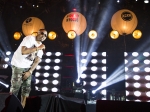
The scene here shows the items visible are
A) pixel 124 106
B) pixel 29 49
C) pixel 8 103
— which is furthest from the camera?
pixel 29 49

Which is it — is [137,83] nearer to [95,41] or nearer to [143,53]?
[143,53]

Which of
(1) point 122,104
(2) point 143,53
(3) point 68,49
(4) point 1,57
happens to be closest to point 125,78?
(2) point 143,53

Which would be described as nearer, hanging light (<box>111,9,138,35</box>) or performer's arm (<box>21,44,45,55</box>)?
performer's arm (<box>21,44,45,55</box>)

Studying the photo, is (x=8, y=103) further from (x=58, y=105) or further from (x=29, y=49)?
(x=29, y=49)

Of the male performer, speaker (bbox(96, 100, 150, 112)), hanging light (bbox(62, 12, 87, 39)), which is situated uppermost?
hanging light (bbox(62, 12, 87, 39))

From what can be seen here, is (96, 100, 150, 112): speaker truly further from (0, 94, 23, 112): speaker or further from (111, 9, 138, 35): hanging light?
(111, 9, 138, 35): hanging light

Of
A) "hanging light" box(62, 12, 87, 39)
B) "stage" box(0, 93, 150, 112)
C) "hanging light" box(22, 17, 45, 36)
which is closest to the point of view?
"stage" box(0, 93, 150, 112)

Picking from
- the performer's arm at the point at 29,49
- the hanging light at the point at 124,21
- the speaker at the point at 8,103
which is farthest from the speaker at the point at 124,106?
the hanging light at the point at 124,21

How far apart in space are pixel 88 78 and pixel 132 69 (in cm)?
219

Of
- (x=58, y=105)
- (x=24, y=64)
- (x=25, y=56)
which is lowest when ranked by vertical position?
(x=58, y=105)

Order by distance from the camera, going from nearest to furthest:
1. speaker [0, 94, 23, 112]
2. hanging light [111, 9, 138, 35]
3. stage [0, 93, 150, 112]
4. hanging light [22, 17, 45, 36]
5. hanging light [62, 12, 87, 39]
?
1. speaker [0, 94, 23, 112]
2. stage [0, 93, 150, 112]
3. hanging light [111, 9, 138, 35]
4. hanging light [62, 12, 87, 39]
5. hanging light [22, 17, 45, 36]

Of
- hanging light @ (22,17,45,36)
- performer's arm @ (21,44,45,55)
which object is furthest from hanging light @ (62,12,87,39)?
performer's arm @ (21,44,45,55)

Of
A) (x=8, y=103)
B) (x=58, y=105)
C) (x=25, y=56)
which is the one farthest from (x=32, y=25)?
(x=8, y=103)

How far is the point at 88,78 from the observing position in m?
10.2
